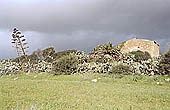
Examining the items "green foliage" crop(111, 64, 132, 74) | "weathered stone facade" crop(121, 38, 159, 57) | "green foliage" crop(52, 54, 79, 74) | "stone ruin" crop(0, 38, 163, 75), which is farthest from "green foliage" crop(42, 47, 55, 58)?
"green foliage" crop(111, 64, 132, 74)

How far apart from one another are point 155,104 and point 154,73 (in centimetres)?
1035

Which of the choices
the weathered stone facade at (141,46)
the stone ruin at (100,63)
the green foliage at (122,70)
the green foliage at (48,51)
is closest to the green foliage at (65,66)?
the stone ruin at (100,63)

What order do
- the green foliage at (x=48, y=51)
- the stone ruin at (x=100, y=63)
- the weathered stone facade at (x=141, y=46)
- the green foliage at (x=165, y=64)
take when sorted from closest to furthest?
the green foliage at (x=165, y=64) → the stone ruin at (x=100, y=63) → the green foliage at (x=48, y=51) → the weathered stone facade at (x=141, y=46)

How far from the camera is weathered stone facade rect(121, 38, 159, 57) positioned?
32.8 metres

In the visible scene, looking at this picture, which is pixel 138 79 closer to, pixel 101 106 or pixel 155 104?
pixel 155 104

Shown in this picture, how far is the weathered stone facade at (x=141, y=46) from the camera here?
32781 millimetres

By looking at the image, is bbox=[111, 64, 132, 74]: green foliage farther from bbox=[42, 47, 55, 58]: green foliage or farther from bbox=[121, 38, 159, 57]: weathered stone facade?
bbox=[121, 38, 159, 57]: weathered stone facade

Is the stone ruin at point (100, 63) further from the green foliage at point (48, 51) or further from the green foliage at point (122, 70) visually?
the green foliage at point (122, 70)

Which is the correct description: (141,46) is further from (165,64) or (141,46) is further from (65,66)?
(65,66)

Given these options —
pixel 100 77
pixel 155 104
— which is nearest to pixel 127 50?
pixel 100 77

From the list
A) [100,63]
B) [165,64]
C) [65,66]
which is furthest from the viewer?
[100,63]

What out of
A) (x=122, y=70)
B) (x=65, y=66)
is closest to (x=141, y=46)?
(x=122, y=70)

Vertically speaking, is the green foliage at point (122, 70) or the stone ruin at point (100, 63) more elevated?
the stone ruin at point (100, 63)

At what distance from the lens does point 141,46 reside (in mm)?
32969
